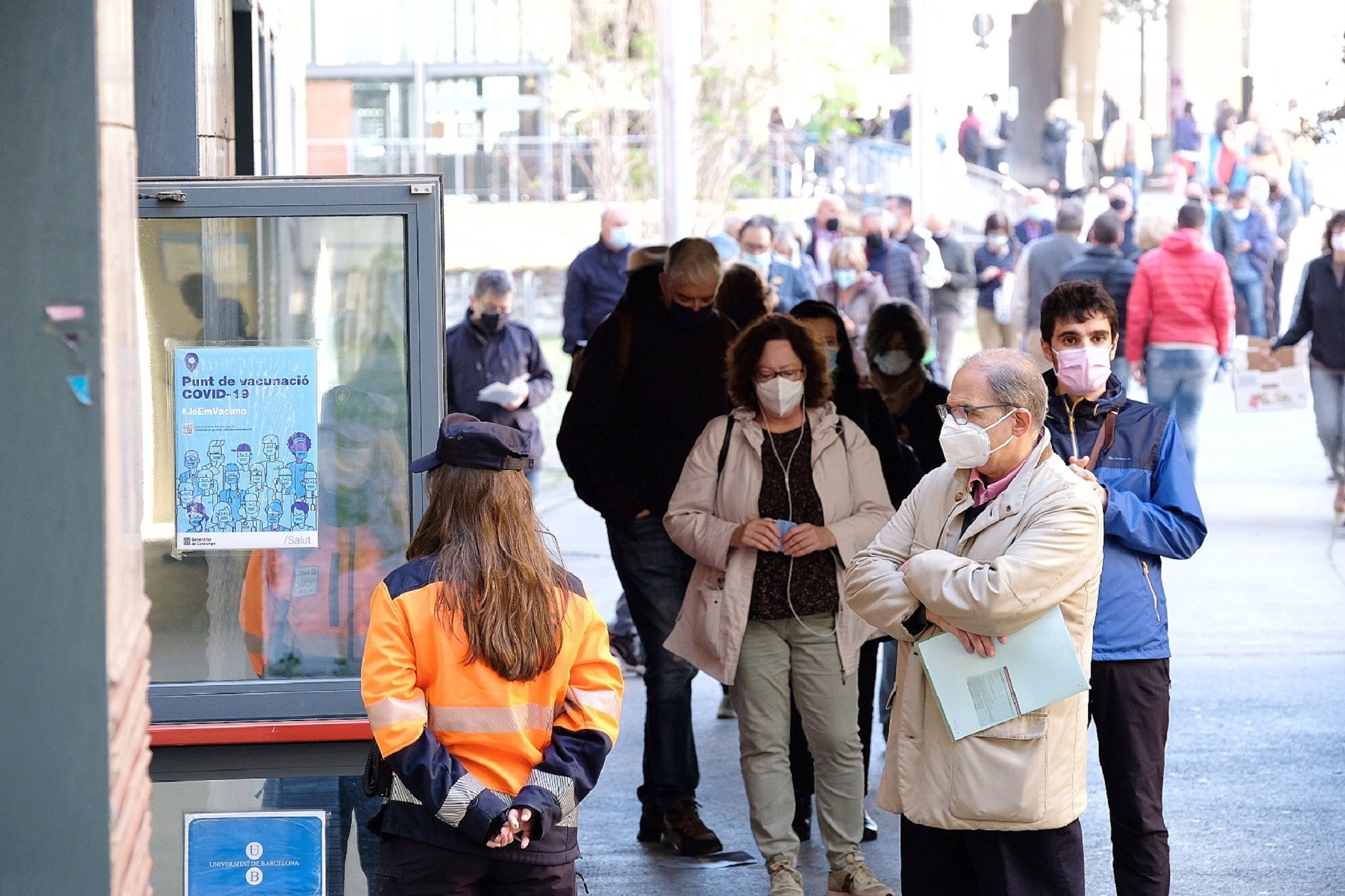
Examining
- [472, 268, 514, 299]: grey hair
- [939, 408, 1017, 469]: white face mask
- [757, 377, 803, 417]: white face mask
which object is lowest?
[939, 408, 1017, 469]: white face mask

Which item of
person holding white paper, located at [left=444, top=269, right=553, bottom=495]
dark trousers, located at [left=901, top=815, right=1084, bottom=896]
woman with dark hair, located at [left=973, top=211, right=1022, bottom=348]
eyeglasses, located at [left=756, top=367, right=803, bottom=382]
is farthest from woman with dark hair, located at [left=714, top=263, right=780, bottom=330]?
woman with dark hair, located at [left=973, top=211, right=1022, bottom=348]

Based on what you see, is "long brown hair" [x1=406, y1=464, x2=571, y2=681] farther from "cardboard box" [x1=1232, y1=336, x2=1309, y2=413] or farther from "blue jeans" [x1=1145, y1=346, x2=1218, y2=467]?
"blue jeans" [x1=1145, y1=346, x2=1218, y2=467]

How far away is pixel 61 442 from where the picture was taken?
2.43 metres

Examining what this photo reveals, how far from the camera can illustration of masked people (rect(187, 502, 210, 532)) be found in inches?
181

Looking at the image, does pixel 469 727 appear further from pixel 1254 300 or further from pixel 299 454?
pixel 1254 300

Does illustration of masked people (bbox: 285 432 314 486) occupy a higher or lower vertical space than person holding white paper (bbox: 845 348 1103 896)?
higher

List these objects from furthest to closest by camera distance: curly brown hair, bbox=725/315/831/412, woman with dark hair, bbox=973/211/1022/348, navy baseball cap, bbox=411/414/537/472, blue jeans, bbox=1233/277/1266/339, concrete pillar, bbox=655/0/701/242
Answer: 1. blue jeans, bbox=1233/277/1266/339
2. woman with dark hair, bbox=973/211/1022/348
3. concrete pillar, bbox=655/0/701/242
4. curly brown hair, bbox=725/315/831/412
5. navy baseball cap, bbox=411/414/537/472

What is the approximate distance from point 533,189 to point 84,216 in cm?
2866

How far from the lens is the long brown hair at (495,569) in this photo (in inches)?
141

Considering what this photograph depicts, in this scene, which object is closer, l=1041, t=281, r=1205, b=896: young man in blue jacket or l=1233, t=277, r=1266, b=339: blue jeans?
l=1041, t=281, r=1205, b=896: young man in blue jacket

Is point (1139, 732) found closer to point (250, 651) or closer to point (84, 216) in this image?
point (250, 651)

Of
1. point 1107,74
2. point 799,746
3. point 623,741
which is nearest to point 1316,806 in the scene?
point 799,746

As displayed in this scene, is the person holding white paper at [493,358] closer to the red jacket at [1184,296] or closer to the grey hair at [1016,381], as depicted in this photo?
the red jacket at [1184,296]

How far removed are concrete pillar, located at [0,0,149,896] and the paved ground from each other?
11.8ft
